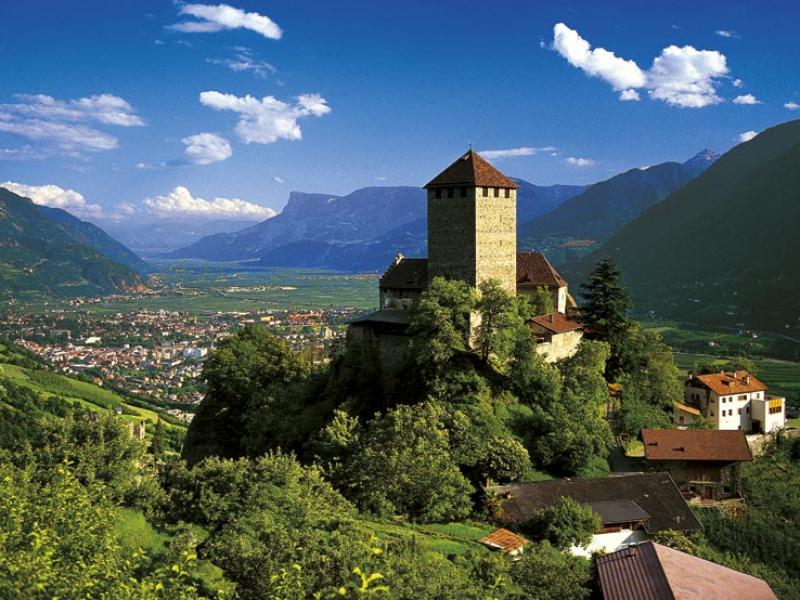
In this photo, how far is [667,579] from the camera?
2352 cm

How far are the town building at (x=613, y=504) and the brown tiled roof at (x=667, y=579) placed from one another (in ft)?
20.1

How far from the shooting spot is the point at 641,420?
43562mm

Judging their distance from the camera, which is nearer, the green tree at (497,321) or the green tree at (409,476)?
the green tree at (409,476)

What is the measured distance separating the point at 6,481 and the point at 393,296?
86.7ft

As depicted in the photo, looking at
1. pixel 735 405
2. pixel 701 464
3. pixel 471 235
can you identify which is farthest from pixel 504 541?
pixel 735 405

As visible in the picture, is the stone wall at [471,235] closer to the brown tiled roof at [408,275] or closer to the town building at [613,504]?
the brown tiled roof at [408,275]

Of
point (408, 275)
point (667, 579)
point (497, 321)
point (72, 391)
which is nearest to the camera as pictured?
point (667, 579)

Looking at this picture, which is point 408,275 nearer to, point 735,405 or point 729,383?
point 729,383

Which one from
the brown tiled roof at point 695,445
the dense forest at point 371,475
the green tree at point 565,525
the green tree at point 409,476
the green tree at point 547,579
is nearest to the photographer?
the dense forest at point 371,475

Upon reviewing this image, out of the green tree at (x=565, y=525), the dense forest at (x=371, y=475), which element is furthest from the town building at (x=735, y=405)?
the green tree at (x=565, y=525)

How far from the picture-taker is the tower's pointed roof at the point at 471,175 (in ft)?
130

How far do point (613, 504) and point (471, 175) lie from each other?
18.0 metres

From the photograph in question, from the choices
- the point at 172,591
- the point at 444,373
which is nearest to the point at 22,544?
the point at 172,591

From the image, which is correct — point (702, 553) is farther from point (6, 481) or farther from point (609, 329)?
point (6, 481)
